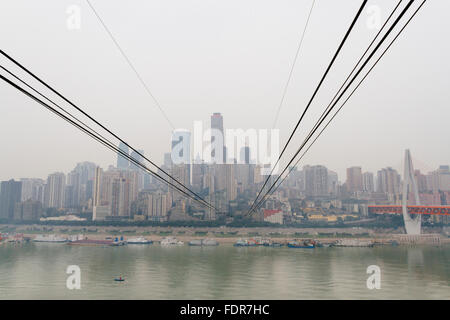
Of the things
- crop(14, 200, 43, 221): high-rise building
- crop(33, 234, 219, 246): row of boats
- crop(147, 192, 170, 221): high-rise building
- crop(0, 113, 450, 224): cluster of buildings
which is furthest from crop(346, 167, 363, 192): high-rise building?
crop(14, 200, 43, 221): high-rise building

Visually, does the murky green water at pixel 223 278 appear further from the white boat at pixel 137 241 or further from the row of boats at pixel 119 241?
the white boat at pixel 137 241

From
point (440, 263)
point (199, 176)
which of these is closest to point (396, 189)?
point (199, 176)

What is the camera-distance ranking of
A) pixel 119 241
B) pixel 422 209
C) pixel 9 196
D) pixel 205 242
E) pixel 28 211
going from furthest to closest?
pixel 9 196 < pixel 28 211 < pixel 422 209 < pixel 119 241 < pixel 205 242

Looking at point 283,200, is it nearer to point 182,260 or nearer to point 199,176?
point 199,176

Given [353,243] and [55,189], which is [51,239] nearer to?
[55,189]

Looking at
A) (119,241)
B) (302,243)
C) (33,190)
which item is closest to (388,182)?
(302,243)

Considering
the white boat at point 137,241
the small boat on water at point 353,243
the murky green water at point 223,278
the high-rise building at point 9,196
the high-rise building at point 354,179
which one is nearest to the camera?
the murky green water at point 223,278

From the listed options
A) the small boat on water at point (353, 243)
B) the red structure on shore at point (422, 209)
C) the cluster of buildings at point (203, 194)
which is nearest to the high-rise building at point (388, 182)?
the cluster of buildings at point (203, 194)
